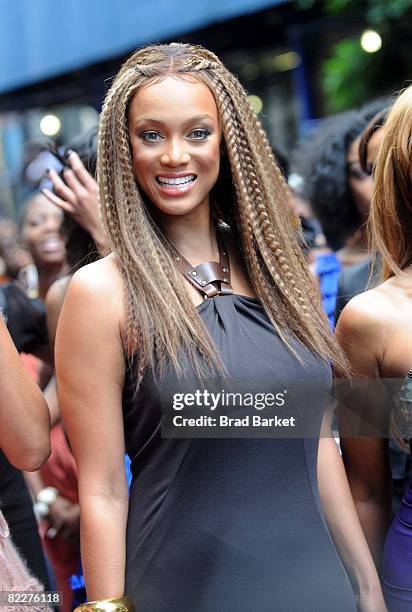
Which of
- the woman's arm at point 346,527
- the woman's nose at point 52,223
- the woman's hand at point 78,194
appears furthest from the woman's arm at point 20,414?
the woman's nose at point 52,223

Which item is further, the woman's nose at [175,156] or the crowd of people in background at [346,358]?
the woman's nose at [175,156]

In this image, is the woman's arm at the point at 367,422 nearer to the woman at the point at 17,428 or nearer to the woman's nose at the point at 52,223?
the woman at the point at 17,428

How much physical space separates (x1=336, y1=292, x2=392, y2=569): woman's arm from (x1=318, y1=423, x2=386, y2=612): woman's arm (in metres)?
0.11

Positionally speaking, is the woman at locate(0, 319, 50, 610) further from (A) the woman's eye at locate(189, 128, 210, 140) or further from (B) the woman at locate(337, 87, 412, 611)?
(B) the woman at locate(337, 87, 412, 611)

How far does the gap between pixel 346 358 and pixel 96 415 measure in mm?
670

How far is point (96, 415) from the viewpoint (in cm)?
204

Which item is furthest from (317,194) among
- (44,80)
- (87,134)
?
(44,80)

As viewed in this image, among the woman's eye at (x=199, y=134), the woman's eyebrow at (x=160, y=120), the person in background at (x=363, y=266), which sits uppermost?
the woman's eyebrow at (x=160, y=120)

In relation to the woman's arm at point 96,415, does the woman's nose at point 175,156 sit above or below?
above

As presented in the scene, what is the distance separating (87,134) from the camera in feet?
11.1

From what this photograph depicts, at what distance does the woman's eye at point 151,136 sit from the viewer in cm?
219

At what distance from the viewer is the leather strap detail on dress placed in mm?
2225

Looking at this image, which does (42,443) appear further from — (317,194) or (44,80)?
(44,80)

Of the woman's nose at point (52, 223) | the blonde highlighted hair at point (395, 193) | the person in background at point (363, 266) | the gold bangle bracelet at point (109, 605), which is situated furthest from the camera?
the woman's nose at point (52, 223)
